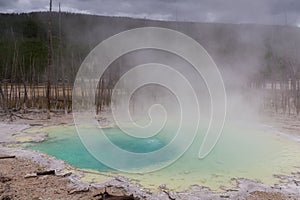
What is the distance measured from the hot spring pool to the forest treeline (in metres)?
4.12

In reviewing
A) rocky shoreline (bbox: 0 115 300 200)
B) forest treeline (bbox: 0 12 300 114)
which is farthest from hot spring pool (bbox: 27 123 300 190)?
forest treeline (bbox: 0 12 300 114)

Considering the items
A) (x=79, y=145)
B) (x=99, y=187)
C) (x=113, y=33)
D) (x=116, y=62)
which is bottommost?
(x=99, y=187)

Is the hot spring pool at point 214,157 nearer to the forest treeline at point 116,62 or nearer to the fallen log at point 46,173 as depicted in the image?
the fallen log at point 46,173

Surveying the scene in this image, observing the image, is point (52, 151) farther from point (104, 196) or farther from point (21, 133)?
point (104, 196)

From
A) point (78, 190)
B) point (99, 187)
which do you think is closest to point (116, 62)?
point (99, 187)

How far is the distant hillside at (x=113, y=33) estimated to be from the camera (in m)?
20.3

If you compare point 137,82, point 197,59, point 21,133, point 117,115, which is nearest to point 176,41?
point 197,59

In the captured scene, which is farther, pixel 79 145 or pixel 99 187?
pixel 79 145

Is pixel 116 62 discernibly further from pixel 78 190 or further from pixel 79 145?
pixel 78 190

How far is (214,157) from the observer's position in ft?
23.0

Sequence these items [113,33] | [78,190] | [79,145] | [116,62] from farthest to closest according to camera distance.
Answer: [113,33] < [116,62] < [79,145] < [78,190]

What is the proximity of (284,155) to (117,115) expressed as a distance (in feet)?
23.0

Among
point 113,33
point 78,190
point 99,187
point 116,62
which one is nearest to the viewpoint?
point 78,190

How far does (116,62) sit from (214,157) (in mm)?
13830
